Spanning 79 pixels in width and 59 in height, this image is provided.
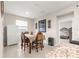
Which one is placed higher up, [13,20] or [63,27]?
[13,20]

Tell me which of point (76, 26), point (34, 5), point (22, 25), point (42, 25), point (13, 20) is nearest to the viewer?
point (76, 26)

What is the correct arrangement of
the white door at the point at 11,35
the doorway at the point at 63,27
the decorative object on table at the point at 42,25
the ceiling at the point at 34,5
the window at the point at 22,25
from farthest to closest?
1. the window at the point at 22,25
2. the decorative object on table at the point at 42,25
3. the white door at the point at 11,35
4. the doorway at the point at 63,27
5. the ceiling at the point at 34,5

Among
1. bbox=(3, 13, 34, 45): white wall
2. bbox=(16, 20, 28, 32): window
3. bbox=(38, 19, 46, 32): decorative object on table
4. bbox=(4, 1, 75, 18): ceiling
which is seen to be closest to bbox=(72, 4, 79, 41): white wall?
bbox=(4, 1, 75, 18): ceiling

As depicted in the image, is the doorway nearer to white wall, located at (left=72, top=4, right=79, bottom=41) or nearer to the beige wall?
white wall, located at (left=72, top=4, right=79, bottom=41)

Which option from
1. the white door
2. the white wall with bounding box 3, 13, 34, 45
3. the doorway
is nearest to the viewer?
the doorway

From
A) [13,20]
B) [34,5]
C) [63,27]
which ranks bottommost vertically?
[63,27]

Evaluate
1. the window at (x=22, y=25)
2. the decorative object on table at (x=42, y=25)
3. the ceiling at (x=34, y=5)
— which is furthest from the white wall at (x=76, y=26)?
the window at (x=22, y=25)

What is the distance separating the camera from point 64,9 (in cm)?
480

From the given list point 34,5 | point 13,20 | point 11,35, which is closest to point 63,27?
point 34,5

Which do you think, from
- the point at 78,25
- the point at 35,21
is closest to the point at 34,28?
the point at 35,21

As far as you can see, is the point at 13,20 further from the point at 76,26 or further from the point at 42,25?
the point at 76,26

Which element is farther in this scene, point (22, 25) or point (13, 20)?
point (22, 25)

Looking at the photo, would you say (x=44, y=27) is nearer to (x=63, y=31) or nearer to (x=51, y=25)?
(x=51, y=25)

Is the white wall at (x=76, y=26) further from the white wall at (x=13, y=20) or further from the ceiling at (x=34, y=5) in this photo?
the white wall at (x=13, y=20)
